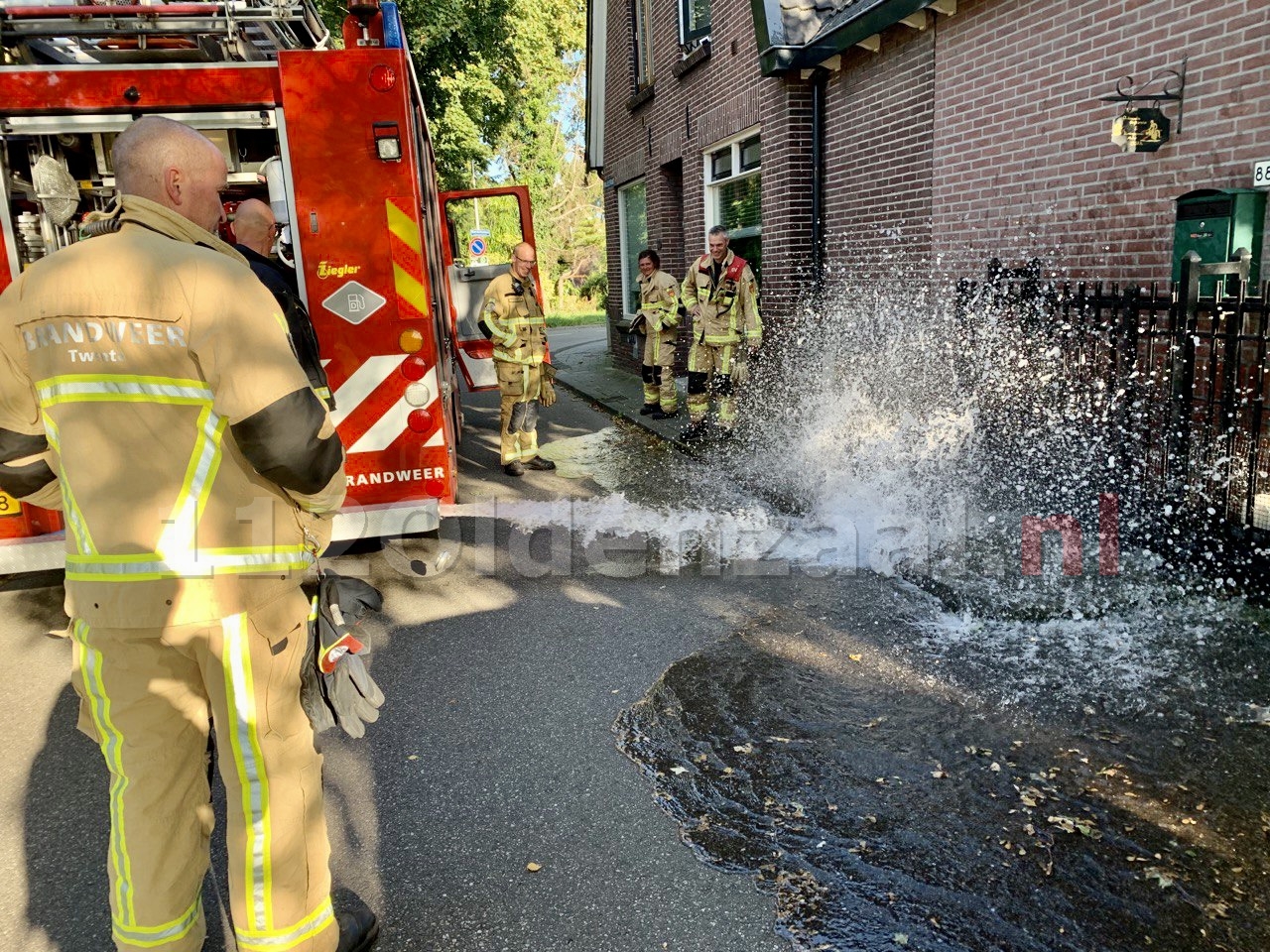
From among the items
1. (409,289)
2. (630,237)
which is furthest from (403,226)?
(630,237)

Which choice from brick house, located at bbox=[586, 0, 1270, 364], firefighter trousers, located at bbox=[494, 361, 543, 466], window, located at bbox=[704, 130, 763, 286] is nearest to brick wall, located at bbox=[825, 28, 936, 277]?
brick house, located at bbox=[586, 0, 1270, 364]

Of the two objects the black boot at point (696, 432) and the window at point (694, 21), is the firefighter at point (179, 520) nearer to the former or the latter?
the black boot at point (696, 432)

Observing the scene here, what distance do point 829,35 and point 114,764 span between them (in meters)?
8.23

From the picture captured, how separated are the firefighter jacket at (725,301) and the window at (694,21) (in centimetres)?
411

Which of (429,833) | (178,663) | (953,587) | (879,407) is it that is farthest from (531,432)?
(178,663)

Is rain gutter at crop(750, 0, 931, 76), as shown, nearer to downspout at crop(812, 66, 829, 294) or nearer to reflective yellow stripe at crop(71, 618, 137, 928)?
downspout at crop(812, 66, 829, 294)

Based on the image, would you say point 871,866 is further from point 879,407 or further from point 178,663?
point 879,407

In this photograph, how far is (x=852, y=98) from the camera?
8766 mm

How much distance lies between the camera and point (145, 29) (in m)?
4.65

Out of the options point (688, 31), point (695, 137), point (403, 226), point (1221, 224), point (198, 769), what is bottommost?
point (198, 769)

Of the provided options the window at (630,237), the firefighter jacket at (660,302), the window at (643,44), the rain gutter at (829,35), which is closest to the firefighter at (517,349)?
the firefighter jacket at (660,302)

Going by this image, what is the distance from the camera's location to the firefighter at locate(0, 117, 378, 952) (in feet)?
6.66

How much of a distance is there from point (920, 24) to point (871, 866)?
22.2ft

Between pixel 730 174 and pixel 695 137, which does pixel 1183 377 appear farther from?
pixel 695 137
